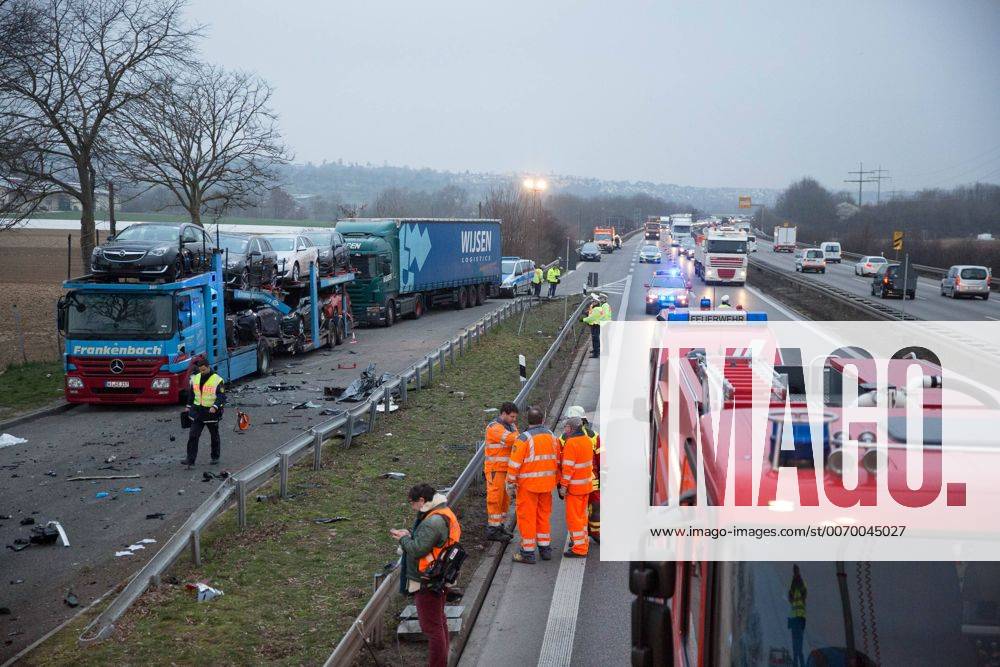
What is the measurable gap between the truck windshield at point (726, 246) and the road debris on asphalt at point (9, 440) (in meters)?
40.9

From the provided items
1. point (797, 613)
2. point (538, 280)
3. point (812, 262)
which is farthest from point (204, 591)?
point (812, 262)

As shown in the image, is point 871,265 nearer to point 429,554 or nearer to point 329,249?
point 329,249

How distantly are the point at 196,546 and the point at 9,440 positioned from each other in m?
8.93

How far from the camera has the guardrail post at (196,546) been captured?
9.62m

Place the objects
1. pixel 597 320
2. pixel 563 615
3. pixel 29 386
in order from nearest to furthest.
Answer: pixel 563 615, pixel 29 386, pixel 597 320

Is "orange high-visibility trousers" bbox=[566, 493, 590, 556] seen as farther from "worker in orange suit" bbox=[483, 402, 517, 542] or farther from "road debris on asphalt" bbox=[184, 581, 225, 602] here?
"road debris on asphalt" bbox=[184, 581, 225, 602]

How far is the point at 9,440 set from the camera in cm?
1662

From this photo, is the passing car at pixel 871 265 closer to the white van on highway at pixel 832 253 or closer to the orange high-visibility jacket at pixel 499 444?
the white van on highway at pixel 832 253

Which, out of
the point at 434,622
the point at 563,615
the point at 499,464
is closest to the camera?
the point at 434,622

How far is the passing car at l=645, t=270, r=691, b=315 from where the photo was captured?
36188mm

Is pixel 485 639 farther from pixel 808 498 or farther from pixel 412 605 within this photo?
pixel 808 498

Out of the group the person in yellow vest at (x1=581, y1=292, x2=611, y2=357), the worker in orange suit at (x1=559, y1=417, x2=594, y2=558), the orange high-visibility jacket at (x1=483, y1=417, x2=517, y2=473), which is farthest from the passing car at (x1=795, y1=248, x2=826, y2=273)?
the orange high-visibility jacket at (x1=483, y1=417, x2=517, y2=473)

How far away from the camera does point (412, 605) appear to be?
8703 millimetres

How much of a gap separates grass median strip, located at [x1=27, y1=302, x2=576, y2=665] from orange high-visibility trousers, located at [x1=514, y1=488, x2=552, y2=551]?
148 centimetres
